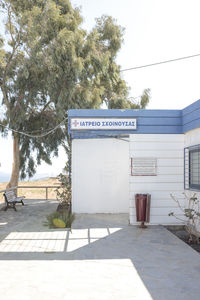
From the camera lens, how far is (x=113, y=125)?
341 inches

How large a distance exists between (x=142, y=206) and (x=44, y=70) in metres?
10.2

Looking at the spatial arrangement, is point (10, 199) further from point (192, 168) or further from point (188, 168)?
point (192, 168)

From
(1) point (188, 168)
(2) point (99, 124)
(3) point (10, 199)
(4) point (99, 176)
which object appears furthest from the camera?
(3) point (10, 199)

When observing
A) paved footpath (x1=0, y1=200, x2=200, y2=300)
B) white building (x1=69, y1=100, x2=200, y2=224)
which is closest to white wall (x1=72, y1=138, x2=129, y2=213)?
white building (x1=69, y1=100, x2=200, y2=224)

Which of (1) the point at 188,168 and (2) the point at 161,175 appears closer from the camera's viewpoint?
(1) the point at 188,168

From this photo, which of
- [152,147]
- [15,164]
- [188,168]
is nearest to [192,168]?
[188,168]

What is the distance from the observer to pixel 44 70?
15602 mm

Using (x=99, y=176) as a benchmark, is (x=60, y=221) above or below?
below

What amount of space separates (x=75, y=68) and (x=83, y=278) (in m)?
12.3

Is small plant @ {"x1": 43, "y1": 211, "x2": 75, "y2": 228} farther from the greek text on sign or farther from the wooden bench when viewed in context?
the wooden bench

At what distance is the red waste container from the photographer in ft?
26.8

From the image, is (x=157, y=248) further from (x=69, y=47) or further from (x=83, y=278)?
(x=69, y=47)

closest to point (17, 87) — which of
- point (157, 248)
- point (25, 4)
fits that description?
point (25, 4)

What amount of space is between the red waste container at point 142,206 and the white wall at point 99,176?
7.96 ft
